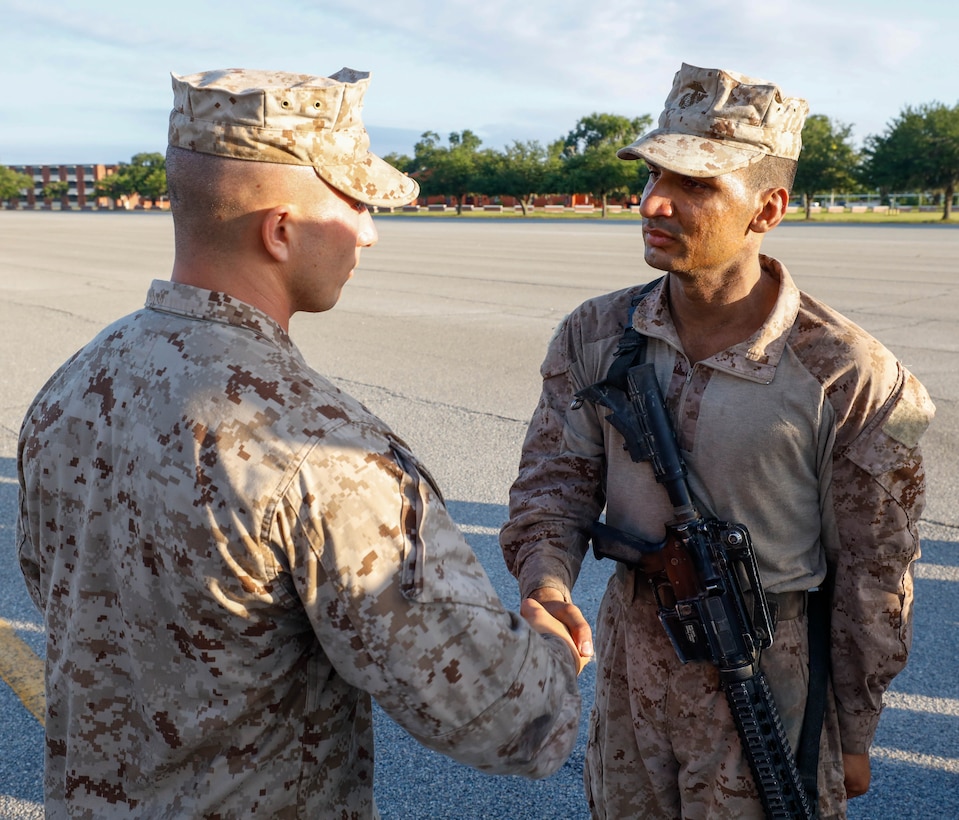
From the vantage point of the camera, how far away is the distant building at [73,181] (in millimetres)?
157375

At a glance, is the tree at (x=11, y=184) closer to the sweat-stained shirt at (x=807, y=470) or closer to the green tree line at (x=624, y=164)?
the green tree line at (x=624, y=164)

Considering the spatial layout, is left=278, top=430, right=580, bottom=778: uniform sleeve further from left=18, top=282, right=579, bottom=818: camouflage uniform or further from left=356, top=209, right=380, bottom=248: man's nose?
left=356, top=209, right=380, bottom=248: man's nose

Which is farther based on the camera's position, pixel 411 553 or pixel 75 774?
pixel 75 774

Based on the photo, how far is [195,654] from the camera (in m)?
1.57

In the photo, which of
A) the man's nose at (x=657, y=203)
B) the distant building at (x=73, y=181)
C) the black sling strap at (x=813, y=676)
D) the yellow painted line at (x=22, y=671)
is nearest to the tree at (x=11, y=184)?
the distant building at (x=73, y=181)

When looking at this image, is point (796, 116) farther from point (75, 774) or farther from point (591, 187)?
point (591, 187)

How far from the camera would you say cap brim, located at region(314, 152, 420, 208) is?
1662 millimetres

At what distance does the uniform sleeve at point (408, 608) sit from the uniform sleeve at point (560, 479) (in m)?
0.78

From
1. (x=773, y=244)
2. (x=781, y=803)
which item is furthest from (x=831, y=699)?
(x=773, y=244)

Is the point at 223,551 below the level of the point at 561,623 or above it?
above

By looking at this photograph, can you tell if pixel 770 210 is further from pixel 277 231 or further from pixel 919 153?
pixel 919 153

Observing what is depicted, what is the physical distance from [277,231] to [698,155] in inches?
42.1

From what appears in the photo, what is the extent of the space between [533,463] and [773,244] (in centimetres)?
2682

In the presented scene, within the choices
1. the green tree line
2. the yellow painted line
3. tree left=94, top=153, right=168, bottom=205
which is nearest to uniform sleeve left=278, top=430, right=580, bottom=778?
the yellow painted line
